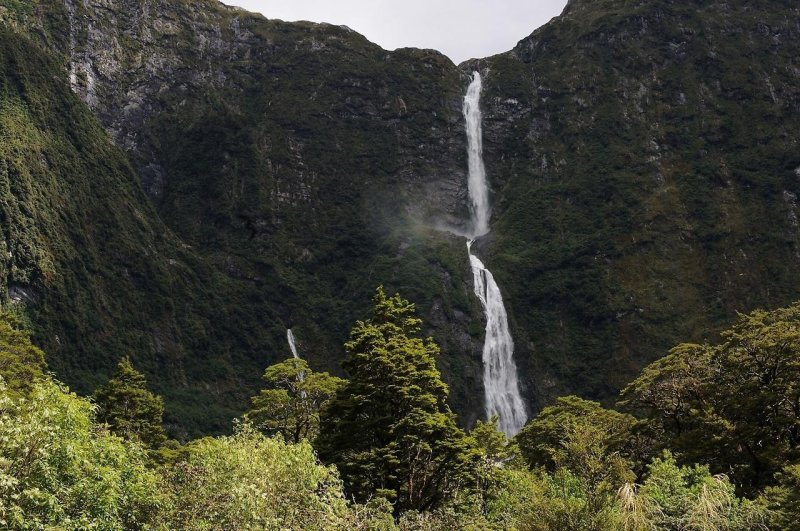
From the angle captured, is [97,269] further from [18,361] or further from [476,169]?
[476,169]

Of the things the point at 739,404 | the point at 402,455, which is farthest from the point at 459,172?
the point at 402,455

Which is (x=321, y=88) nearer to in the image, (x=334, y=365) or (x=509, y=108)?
(x=509, y=108)

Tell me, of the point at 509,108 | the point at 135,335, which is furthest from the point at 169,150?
the point at 509,108

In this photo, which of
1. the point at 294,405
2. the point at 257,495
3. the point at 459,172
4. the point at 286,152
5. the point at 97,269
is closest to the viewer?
the point at 257,495

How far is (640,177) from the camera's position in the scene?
106000mm

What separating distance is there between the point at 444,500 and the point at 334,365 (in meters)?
65.3

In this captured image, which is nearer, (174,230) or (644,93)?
(174,230)

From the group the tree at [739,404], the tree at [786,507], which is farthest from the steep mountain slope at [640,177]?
the tree at [786,507]

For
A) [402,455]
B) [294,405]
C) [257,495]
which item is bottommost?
[402,455]

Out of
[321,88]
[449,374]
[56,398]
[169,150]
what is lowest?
[449,374]

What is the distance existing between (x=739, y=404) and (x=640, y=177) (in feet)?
255

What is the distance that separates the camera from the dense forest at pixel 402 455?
57.5 ft

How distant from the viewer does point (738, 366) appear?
3372 centimetres

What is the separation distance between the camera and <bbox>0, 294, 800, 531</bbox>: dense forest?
17531mm
